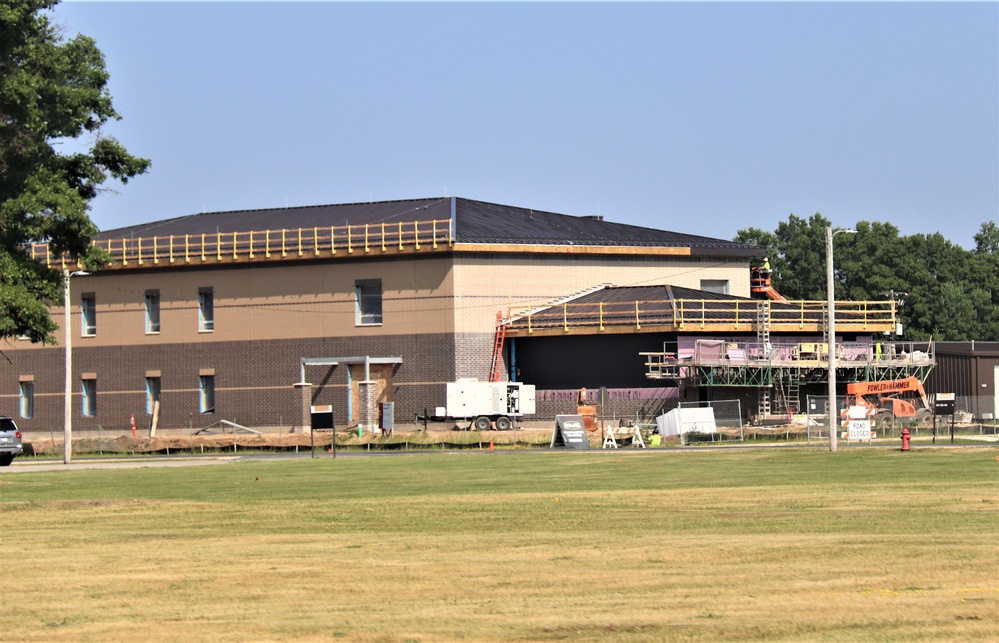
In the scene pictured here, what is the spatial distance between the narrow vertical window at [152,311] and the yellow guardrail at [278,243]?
182cm

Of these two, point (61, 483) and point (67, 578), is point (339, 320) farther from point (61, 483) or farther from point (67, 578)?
point (67, 578)

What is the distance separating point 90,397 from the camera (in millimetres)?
74625

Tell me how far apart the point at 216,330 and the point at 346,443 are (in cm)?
1465

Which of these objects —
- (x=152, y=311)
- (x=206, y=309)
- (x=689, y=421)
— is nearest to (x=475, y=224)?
(x=206, y=309)

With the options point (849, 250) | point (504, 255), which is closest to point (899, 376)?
point (504, 255)

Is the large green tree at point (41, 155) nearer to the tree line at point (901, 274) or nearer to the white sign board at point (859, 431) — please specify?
the white sign board at point (859, 431)

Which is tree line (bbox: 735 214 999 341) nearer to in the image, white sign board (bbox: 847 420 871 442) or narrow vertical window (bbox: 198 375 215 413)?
narrow vertical window (bbox: 198 375 215 413)

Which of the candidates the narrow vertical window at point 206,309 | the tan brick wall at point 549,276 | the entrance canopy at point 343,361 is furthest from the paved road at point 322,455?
the narrow vertical window at point 206,309

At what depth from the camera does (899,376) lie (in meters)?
67.6

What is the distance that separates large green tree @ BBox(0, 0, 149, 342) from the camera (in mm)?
33156

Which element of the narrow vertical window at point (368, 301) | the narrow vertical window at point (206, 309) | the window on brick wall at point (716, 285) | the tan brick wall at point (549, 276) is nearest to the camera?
the tan brick wall at point (549, 276)

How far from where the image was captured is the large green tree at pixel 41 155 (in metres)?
33.2

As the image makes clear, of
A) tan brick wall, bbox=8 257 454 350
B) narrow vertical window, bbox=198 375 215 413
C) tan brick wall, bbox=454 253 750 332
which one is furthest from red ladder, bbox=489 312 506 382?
narrow vertical window, bbox=198 375 215 413

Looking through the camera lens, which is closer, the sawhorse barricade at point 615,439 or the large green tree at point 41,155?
the large green tree at point 41,155
